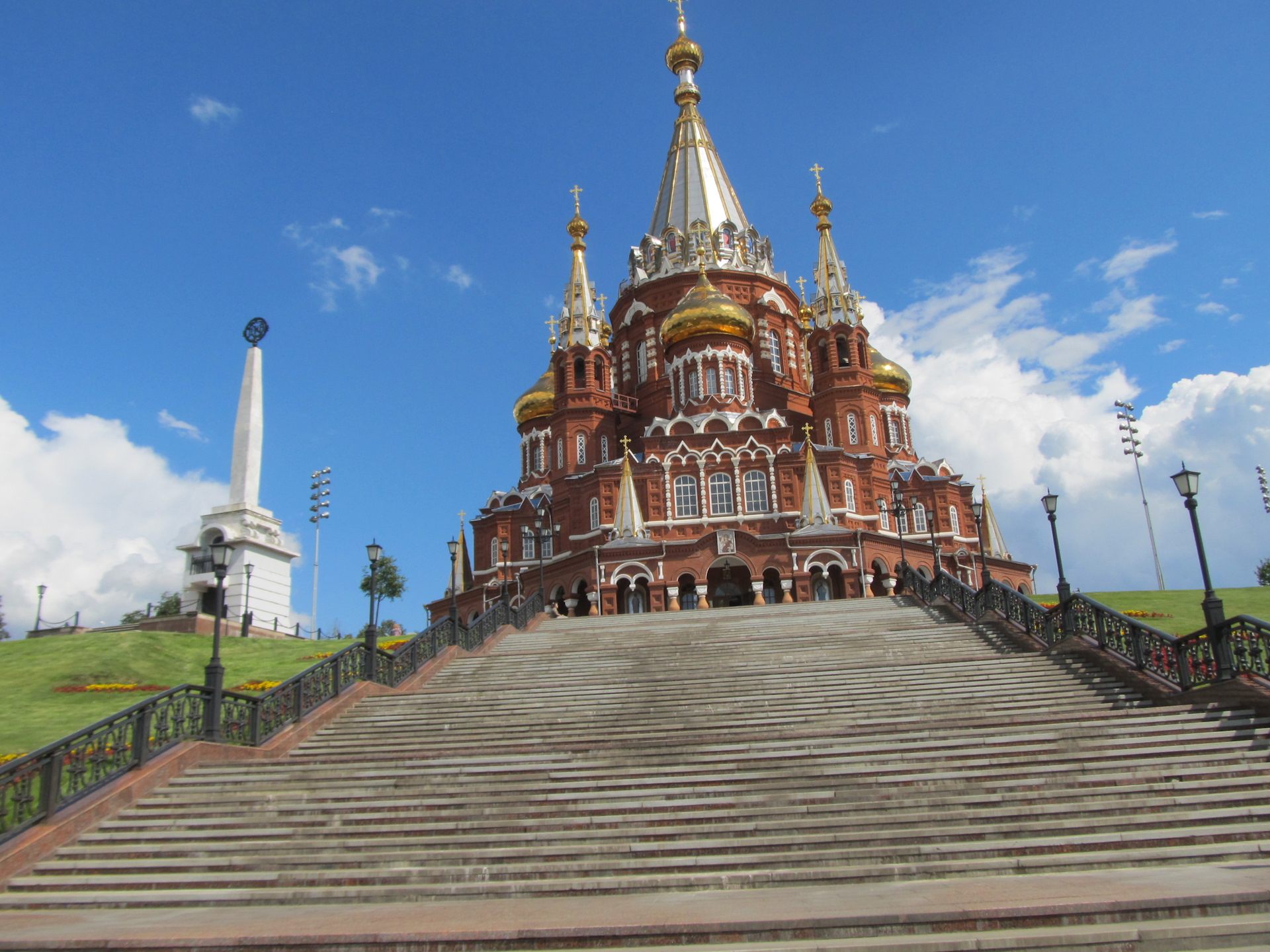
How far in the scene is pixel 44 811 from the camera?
991 cm

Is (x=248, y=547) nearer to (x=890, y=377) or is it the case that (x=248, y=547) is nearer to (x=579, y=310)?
(x=579, y=310)

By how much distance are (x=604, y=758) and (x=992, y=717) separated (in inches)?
191

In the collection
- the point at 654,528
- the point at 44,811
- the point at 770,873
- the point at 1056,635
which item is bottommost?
the point at 770,873

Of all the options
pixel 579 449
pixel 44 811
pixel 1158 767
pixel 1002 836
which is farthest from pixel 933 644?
pixel 579 449

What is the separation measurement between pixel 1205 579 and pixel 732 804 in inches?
281

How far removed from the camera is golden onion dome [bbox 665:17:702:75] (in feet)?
169

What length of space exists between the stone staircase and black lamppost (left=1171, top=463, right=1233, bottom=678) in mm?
848

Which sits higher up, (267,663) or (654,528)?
(654,528)

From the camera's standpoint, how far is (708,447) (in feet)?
118

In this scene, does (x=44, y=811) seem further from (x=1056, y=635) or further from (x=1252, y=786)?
(x=1056, y=635)

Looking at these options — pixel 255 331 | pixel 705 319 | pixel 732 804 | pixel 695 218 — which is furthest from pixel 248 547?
pixel 732 804

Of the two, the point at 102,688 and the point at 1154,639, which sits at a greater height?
the point at 102,688

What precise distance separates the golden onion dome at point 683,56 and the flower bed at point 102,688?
4347 cm

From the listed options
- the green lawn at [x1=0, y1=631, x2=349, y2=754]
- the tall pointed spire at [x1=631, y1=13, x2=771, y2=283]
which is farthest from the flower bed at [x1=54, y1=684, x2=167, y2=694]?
the tall pointed spire at [x1=631, y1=13, x2=771, y2=283]
